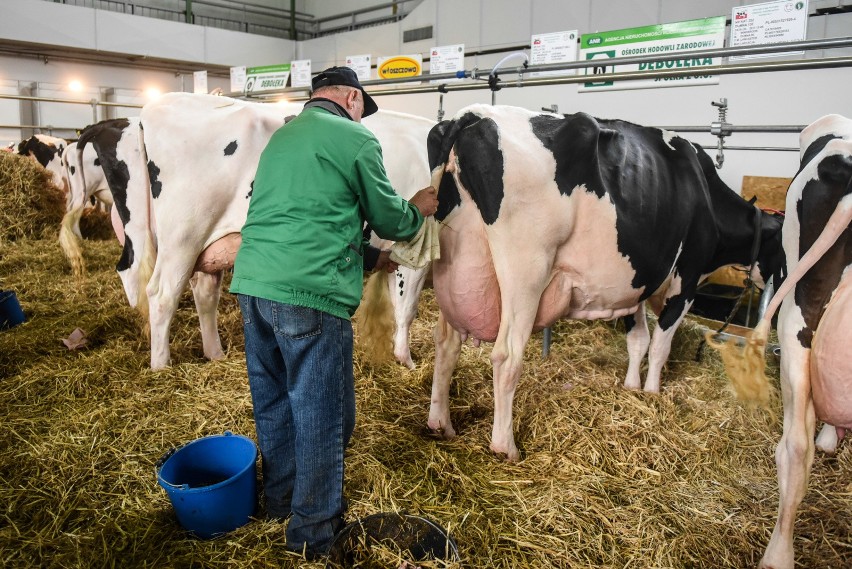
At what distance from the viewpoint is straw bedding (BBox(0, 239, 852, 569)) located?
2326 mm

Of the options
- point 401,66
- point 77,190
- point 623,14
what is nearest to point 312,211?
point 401,66

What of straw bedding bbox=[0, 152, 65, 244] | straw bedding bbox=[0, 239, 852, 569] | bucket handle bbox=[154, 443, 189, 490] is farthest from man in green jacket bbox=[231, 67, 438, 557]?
straw bedding bbox=[0, 152, 65, 244]

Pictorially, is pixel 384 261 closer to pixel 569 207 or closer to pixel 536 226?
pixel 536 226

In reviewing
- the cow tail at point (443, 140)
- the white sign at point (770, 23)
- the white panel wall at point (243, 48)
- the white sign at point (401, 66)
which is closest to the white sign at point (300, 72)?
the white sign at point (401, 66)

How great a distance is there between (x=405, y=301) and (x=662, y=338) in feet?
6.14

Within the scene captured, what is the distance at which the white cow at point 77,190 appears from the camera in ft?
17.4

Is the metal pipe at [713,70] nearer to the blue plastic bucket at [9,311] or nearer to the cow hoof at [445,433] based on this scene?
the cow hoof at [445,433]

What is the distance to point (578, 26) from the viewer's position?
10953 millimetres

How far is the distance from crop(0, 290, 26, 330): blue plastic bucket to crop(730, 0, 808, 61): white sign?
6.07 m

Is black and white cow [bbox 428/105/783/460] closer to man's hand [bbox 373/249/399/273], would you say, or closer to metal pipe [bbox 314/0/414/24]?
man's hand [bbox 373/249/399/273]

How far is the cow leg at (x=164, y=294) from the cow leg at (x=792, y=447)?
3.41m

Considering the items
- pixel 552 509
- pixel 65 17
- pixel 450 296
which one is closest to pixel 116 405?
pixel 450 296

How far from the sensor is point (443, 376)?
3.22m

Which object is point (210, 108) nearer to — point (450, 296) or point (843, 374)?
point (450, 296)
